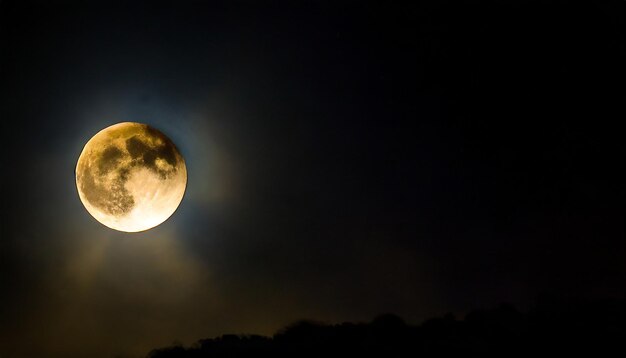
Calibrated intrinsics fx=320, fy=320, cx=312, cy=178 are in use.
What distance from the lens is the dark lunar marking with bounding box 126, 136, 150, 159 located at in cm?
325

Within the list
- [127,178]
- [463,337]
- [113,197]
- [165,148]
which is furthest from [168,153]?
[463,337]

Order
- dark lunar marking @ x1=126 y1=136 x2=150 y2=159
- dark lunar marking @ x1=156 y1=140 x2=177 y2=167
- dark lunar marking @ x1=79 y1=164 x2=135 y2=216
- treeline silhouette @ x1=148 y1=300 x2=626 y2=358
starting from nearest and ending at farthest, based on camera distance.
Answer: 1. dark lunar marking @ x1=79 y1=164 x2=135 y2=216
2. dark lunar marking @ x1=126 y1=136 x2=150 y2=159
3. dark lunar marking @ x1=156 y1=140 x2=177 y2=167
4. treeline silhouette @ x1=148 y1=300 x2=626 y2=358

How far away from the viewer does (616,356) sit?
409cm

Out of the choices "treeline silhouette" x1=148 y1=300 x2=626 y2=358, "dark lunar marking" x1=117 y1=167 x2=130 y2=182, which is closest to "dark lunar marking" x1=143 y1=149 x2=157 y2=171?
"dark lunar marking" x1=117 y1=167 x2=130 y2=182

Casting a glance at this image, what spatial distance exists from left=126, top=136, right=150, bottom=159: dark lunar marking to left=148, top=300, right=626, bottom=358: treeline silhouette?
7.75 feet

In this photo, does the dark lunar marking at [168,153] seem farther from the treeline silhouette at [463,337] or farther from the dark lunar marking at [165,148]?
the treeline silhouette at [463,337]

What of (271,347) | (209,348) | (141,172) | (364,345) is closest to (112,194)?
(141,172)

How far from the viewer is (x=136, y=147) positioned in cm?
329

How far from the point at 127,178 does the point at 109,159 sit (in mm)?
262

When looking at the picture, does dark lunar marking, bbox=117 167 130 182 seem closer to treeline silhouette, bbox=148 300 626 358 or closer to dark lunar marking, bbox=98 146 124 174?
dark lunar marking, bbox=98 146 124 174

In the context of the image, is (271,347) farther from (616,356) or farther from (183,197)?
(616,356)

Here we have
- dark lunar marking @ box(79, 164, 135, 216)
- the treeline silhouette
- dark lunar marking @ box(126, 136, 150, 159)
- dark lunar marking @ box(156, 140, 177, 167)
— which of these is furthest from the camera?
the treeline silhouette

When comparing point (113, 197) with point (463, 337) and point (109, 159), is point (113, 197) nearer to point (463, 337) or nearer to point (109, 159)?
point (109, 159)

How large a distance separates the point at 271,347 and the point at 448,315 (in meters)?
2.28
